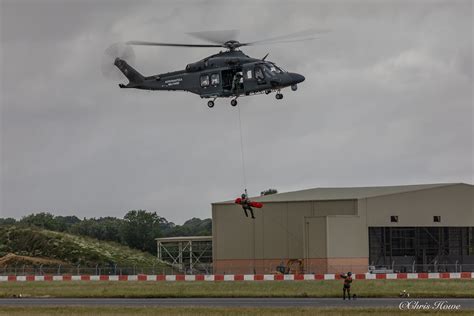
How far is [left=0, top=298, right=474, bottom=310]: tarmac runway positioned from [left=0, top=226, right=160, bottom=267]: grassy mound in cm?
4508

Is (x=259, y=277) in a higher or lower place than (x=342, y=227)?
lower

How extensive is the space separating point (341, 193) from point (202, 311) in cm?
4958

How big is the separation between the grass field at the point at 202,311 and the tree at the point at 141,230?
9919cm

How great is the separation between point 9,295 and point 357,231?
33453 millimetres

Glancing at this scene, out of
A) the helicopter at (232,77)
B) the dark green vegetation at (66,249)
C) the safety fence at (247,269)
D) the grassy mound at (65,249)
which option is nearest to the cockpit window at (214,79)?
the helicopter at (232,77)

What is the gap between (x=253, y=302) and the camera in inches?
2036

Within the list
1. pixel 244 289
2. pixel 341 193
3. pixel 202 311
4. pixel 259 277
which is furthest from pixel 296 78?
pixel 341 193

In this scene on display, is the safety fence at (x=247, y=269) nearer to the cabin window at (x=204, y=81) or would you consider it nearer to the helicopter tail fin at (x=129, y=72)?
the helicopter tail fin at (x=129, y=72)

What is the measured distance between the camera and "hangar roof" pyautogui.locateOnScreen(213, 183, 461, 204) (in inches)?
3538

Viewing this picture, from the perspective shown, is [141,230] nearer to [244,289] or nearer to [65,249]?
[65,249]

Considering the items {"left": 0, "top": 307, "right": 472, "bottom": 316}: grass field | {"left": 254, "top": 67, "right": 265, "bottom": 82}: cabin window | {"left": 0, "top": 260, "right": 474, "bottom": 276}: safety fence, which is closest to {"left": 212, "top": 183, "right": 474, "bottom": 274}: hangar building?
{"left": 0, "top": 260, "right": 474, "bottom": 276}: safety fence

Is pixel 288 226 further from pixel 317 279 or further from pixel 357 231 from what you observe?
pixel 317 279

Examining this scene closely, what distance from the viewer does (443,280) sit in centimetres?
7069

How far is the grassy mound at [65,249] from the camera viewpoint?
102812 millimetres
